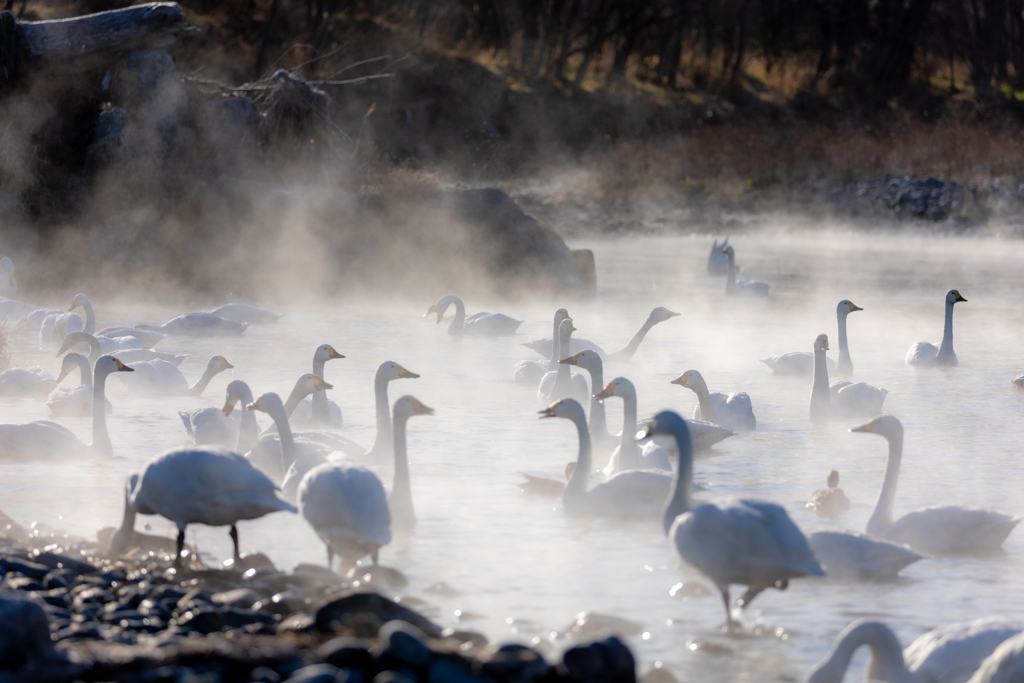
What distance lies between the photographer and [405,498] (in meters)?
5.69

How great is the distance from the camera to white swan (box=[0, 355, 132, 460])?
673 centimetres

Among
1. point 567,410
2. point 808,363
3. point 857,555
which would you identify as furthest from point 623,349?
point 857,555

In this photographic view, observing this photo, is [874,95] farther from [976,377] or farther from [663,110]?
[976,377]

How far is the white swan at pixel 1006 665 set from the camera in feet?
11.2

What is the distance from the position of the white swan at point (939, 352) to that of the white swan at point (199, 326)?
6.75 m

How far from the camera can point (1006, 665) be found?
346cm

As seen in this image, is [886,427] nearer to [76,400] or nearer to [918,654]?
[918,654]

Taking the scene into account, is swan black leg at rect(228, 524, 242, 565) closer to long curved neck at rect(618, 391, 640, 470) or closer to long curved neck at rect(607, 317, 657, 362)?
long curved neck at rect(618, 391, 640, 470)

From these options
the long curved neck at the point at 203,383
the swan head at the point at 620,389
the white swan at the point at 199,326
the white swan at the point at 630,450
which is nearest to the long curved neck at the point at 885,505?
the white swan at the point at 630,450

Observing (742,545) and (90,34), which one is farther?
(90,34)

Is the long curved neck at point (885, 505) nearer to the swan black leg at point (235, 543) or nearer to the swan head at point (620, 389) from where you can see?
the swan head at point (620, 389)

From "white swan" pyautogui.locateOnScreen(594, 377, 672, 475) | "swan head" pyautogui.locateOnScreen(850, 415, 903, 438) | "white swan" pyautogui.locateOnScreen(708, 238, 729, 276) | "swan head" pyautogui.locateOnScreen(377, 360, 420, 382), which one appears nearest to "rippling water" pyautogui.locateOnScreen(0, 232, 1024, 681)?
"white swan" pyautogui.locateOnScreen(594, 377, 672, 475)

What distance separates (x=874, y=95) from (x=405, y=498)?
37.6m

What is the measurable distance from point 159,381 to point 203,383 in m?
0.35
